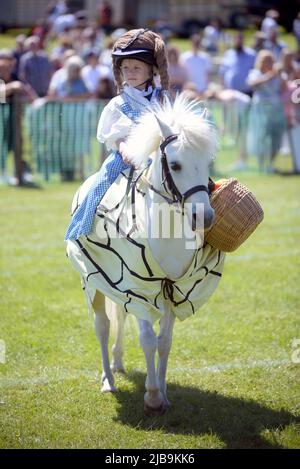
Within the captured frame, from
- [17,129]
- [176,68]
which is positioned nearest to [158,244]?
[17,129]

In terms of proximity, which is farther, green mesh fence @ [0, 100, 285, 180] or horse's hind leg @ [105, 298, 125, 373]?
green mesh fence @ [0, 100, 285, 180]

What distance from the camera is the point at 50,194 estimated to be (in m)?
→ 12.5

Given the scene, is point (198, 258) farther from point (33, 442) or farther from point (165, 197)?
point (33, 442)

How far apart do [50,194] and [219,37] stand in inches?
932

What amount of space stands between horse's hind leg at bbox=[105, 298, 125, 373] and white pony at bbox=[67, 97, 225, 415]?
0.10 metres

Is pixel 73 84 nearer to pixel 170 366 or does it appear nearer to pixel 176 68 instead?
pixel 176 68

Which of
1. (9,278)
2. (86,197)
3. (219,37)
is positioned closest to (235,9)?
(219,37)

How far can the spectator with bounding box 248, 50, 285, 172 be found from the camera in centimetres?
1486

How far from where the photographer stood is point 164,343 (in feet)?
16.2

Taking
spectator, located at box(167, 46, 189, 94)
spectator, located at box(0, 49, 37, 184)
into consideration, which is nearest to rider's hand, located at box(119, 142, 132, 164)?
spectator, located at box(0, 49, 37, 184)

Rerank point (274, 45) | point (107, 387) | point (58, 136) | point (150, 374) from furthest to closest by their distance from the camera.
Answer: point (274, 45) < point (58, 136) < point (107, 387) < point (150, 374)

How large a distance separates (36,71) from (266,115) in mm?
4647

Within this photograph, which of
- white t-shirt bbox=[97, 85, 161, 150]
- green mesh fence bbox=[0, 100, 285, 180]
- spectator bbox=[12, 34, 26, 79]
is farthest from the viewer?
spectator bbox=[12, 34, 26, 79]

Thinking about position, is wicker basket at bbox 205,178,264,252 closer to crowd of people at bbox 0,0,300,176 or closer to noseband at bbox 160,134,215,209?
noseband at bbox 160,134,215,209
